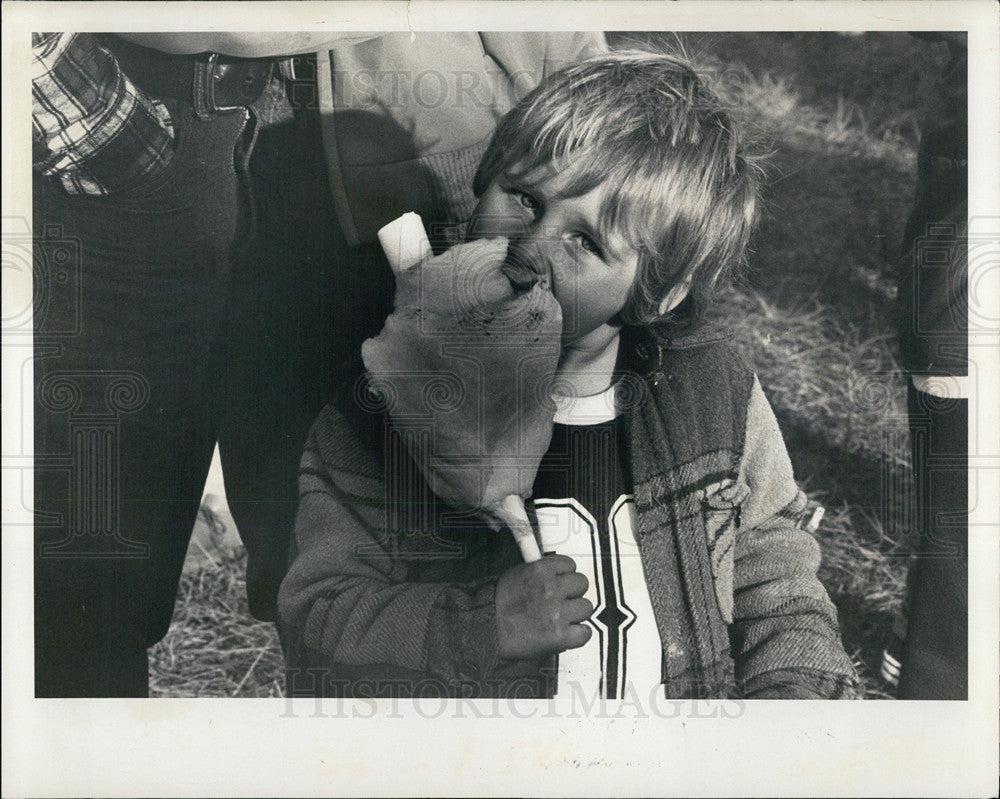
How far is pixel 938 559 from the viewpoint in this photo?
6.19 ft

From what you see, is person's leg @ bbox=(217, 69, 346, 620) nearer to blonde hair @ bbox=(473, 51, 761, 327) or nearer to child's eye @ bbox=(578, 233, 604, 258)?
blonde hair @ bbox=(473, 51, 761, 327)

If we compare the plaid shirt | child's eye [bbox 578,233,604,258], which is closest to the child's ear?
child's eye [bbox 578,233,604,258]

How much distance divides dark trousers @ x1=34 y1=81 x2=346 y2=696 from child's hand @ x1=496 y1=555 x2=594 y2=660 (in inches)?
19.7

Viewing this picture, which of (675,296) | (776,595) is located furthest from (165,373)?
(776,595)

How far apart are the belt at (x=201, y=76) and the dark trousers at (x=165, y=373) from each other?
0.12 feet

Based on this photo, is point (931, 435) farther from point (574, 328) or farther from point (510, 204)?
point (510, 204)

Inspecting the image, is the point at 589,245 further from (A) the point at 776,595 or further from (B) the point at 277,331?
(A) the point at 776,595

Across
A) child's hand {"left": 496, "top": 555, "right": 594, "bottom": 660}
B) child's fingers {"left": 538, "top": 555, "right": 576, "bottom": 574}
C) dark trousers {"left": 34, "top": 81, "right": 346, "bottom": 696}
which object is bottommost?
child's hand {"left": 496, "top": 555, "right": 594, "bottom": 660}

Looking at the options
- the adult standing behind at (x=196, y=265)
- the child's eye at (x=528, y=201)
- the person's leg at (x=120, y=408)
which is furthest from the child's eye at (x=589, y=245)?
the person's leg at (x=120, y=408)

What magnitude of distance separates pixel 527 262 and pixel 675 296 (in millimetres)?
328

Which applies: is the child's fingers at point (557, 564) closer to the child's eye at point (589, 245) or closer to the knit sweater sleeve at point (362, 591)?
the knit sweater sleeve at point (362, 591)

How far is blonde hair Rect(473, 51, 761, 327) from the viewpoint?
68.2 inches

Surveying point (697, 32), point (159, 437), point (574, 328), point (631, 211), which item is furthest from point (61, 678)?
point (697, 32)

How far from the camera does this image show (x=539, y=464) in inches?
71.2
